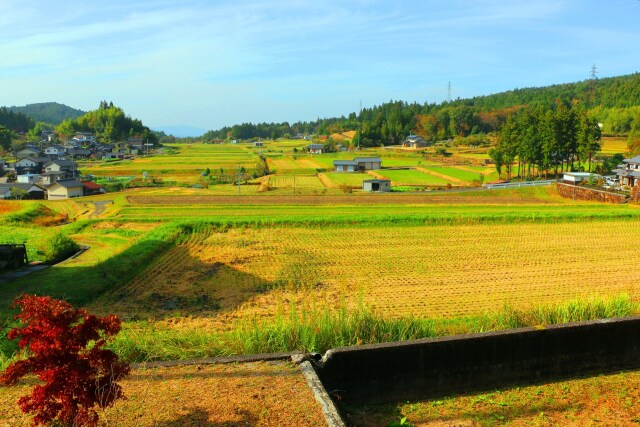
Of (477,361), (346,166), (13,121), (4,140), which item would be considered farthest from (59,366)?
(13,121)

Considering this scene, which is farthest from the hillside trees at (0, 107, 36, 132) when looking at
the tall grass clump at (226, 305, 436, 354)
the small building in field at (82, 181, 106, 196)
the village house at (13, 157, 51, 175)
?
the tall grass clump at (226, 305, 436, 354)

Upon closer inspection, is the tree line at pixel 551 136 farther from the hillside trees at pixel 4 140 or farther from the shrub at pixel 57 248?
the hillside trees at pixel 4 140

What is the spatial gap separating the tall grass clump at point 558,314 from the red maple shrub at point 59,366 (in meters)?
5.77

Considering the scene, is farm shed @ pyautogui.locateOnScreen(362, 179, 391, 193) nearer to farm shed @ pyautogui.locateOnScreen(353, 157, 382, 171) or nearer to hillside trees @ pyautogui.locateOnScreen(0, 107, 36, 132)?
farm shed @ pyautogui.locateOnScreen(353, 157, 382, 171)

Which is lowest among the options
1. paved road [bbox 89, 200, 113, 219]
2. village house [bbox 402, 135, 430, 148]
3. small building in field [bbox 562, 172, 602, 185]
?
paved road [bbox 89, 200, 113, 219]

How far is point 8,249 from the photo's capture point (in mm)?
16344

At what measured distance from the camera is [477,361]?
7.19 meters

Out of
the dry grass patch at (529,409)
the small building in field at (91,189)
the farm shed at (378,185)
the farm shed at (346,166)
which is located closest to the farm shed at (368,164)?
the farm shed at (346,166)

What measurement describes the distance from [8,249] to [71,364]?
45.4 feet

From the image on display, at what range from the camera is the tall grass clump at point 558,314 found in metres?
8.38

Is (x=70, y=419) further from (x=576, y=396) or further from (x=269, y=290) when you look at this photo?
(x=269, y=290)

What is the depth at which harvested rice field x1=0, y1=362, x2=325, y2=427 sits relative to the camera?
Result: 17.2 feet

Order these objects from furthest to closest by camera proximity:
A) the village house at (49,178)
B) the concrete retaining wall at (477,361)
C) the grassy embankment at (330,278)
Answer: the village house at (49,178) → the grassy embankment at (330,278) → the concrete retaining wall at (477,361)

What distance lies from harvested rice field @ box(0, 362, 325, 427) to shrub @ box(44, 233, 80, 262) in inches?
531
